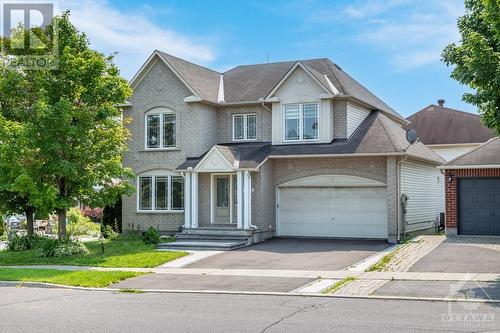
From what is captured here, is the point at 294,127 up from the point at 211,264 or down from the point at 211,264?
up

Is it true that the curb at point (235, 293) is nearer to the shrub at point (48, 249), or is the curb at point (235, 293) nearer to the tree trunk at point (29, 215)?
the shrub at point (48, 249)

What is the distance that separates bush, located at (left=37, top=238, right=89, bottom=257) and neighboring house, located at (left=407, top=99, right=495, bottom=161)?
28.4 m

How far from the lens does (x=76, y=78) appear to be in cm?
2227

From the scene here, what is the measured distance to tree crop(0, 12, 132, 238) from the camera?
71.4 feet

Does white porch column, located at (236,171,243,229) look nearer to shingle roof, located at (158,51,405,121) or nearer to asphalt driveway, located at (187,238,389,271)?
asphalt driveway, located at (187,238,389,271)

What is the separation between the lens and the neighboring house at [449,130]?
4375 cm

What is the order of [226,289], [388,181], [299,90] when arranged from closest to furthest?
[226,289] < [388,181] < [299,90]

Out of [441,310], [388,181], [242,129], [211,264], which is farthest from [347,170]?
[441,310]

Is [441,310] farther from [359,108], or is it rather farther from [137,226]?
[137,226]

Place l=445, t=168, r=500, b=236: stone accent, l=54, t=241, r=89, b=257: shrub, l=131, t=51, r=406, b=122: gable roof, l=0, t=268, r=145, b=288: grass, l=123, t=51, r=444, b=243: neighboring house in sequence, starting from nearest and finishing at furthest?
l=0, t=268, r=145, b=288: grass → l=54, t=241, r=89, b=257: shrub → l=445, t=168, r=500, b=236: stone accent → l=123, t=51, r=444, b=243: neighboring house → l=131, t=51, r=406, b=122: gable roof

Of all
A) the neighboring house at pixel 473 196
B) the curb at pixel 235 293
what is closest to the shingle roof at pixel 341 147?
Answer: the neighboring house at pixel 473 196

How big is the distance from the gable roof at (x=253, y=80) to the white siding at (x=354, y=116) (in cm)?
41

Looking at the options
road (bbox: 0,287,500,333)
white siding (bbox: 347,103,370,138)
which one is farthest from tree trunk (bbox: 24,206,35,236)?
white siding (bbox: 347,103,370,138)

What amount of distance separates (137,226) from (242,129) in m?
6.50
